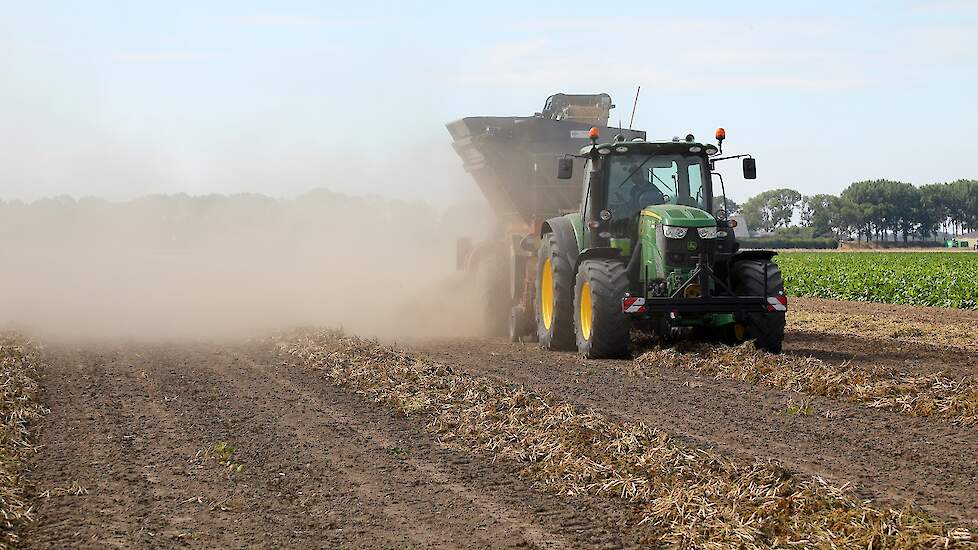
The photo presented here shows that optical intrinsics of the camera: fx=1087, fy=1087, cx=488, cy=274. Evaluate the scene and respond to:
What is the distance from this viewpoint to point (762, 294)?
44.8ft

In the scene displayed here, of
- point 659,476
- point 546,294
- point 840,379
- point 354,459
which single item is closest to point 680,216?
point 546,294

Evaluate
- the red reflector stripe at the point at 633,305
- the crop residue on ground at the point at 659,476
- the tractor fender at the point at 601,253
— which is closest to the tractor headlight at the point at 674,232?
the red reflector stripe at the point at 633,305

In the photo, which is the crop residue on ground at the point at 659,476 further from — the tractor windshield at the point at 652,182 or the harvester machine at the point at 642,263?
the tractor windshield at the point at 652,182

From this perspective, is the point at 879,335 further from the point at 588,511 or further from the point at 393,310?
the point at 588,511

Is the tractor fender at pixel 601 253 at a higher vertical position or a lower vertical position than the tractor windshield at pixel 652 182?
lower

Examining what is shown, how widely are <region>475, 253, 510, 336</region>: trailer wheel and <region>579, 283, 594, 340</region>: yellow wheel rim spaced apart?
3.59 meters

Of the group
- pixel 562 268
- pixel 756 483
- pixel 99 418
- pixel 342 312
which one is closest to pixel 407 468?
pixel 756 483

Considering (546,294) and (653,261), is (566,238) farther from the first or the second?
(653,261)

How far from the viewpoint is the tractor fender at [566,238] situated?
14852 mm

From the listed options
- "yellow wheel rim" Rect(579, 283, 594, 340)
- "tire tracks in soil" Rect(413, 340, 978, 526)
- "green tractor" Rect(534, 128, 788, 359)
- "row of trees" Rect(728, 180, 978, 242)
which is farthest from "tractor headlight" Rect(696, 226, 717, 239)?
"row of trees" Rect(728, 180, 978, 242)

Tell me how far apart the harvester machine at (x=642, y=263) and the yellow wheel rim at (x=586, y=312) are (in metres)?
0.02

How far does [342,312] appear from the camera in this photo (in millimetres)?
22234

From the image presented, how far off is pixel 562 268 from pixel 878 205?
139 meters

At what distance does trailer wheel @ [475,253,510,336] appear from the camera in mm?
17969
